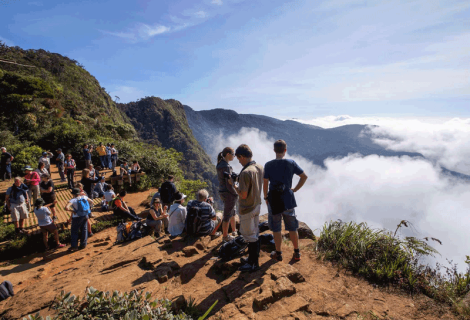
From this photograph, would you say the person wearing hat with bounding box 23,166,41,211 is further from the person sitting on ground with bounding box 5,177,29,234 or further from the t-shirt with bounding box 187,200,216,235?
the t-shirt with bounding box 187,200,216,235

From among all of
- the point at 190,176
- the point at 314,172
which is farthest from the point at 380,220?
the point at 190,176

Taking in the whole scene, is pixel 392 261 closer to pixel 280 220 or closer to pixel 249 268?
pixel 280 220

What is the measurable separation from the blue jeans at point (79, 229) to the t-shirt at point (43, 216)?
2.15 ft

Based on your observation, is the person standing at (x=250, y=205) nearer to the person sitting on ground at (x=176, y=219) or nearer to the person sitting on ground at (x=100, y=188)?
the person sitting on ground at (x=176, y=219)

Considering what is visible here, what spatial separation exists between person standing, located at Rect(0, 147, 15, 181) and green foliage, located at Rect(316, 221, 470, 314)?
1416 centimetres

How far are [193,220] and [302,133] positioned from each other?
17866cm

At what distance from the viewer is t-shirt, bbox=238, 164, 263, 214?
329 centimetres

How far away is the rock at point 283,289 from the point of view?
9.45 ft

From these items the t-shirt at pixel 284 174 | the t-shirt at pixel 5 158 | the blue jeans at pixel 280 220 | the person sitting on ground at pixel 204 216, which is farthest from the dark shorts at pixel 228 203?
the t-shirt at pixel 5 158

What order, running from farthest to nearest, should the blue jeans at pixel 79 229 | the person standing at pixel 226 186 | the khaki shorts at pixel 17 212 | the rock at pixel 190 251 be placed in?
the khaki shorts at pixel 17 212, the blue jeans at pixel 79 229, the rock at pixel 190 251, the person standing at pixel 226 186

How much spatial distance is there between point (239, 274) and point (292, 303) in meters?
0.95

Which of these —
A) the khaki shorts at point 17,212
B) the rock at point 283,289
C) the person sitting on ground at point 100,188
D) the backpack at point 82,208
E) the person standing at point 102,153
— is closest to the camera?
the rock at point 283,289

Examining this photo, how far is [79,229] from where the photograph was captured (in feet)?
20.9

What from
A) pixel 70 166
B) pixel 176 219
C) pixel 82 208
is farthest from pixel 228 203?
pixel 70 166
